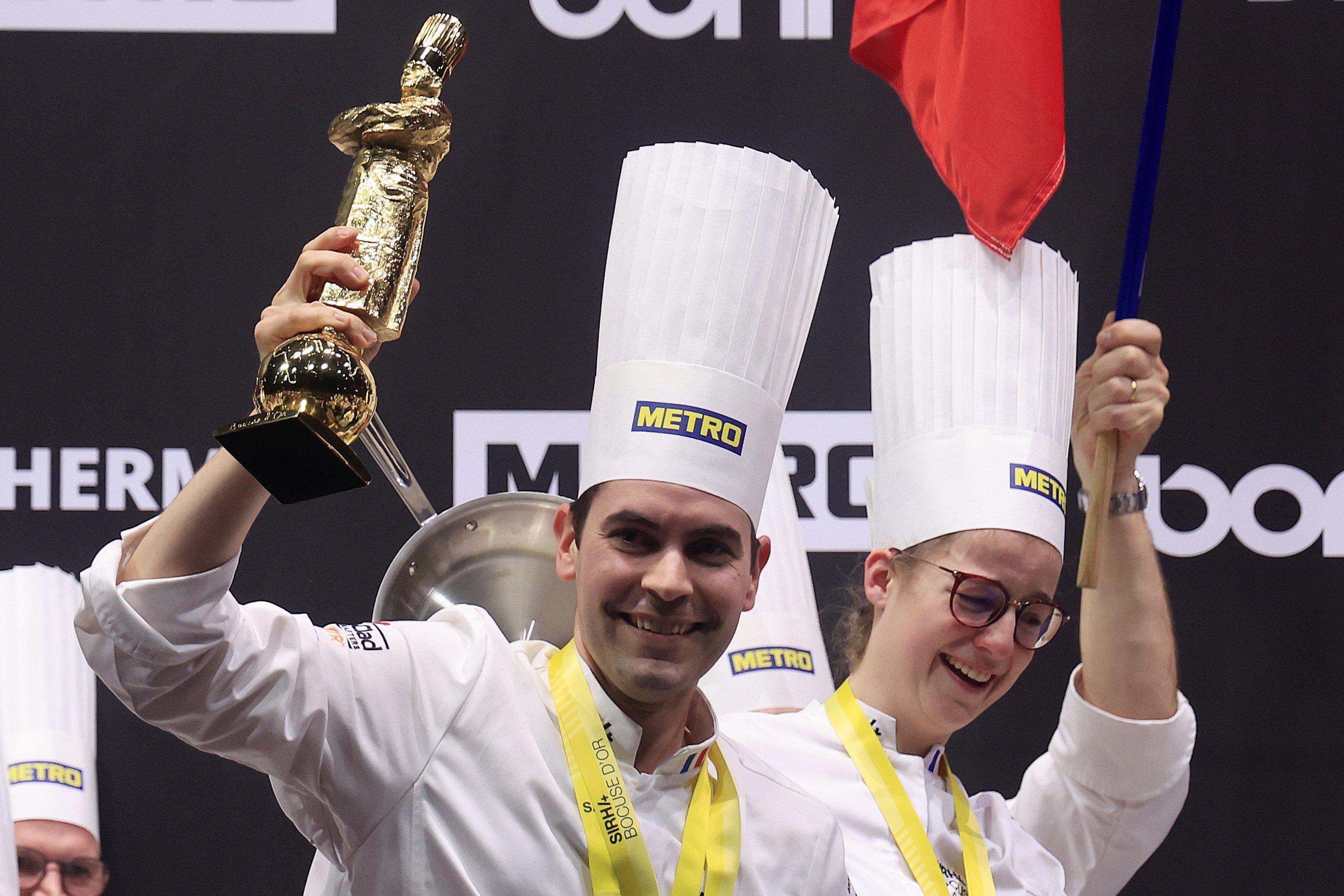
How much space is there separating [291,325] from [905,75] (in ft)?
4.95

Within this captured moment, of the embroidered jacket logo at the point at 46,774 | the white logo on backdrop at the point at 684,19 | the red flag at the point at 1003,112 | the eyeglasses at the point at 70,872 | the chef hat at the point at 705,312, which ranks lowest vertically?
the eyeglasses at the point at 70,872

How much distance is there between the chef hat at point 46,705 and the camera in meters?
2.56

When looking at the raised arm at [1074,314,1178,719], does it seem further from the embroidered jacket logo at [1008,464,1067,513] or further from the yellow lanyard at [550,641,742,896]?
the yellow lanyard at [550,641,742,896]

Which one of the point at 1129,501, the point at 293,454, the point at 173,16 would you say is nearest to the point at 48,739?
the point at 173,16

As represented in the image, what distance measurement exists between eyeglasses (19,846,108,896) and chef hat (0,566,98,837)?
0.06 meters

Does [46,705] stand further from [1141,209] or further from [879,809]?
[1141,209]

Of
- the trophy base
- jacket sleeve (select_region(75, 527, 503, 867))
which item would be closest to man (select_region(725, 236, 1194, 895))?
jacket sleeve (select_region(75, 527, 503, 867))

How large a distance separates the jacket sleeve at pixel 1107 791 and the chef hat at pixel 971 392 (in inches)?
14.2

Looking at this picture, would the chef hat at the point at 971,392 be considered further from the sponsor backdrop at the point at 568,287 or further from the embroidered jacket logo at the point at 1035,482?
the sponsor backdrop at the point at 568,287

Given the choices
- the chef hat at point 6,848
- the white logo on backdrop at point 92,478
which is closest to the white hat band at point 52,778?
the white logo on backdrop at point 92,478

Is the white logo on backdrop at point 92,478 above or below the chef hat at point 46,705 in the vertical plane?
above

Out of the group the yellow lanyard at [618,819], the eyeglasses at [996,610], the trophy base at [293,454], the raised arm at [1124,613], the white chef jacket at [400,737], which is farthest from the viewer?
the raised arm at [1124,613]

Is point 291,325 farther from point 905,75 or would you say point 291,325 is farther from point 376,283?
point 905,75

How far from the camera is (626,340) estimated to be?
5.75 feet
